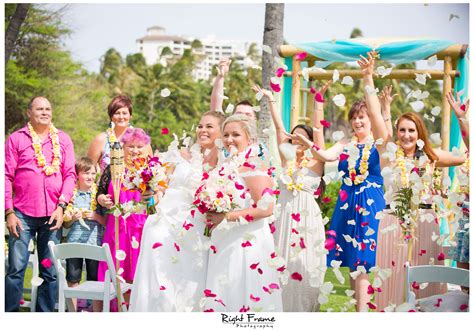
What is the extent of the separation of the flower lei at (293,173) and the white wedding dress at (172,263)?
1111mm

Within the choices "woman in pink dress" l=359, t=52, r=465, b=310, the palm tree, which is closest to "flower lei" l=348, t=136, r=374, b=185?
"woman in pink dress" l=359, t=52, r=465, b=310

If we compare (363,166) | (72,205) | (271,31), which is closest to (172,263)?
(72,205)

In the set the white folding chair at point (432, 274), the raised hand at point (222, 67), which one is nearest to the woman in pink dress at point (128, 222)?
the raised hand at point (222, 67)

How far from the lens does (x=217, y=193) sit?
4.45 m

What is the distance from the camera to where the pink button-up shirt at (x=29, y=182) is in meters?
5.32

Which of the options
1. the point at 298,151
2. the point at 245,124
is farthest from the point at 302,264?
the point at 245,124

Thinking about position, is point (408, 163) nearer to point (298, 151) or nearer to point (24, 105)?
point (298, 151)

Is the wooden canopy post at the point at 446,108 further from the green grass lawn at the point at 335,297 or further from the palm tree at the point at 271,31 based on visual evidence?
the palm tree at the point at 271,31

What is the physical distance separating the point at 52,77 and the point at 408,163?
25823mm

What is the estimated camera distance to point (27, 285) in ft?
22.5

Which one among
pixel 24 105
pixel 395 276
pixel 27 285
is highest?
pixel 24 105

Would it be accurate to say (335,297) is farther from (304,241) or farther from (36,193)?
(36,193)

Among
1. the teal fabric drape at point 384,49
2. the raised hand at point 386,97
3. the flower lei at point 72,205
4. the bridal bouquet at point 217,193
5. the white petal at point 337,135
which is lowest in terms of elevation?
the flower lei at point 72,205
